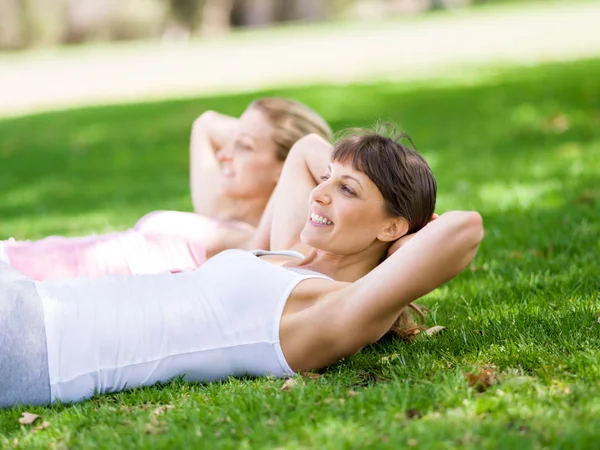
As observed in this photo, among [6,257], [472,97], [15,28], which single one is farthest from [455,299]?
[15,28]

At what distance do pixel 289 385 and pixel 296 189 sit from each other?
1.23 meters

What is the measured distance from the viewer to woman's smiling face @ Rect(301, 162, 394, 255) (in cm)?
329

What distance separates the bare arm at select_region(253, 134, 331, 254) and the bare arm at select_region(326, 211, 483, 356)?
998 mm

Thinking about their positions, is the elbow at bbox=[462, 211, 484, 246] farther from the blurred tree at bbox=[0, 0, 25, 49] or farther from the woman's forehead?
the blurred tree at bbox=[0, 0, 25, 49]

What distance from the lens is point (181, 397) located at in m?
3.16

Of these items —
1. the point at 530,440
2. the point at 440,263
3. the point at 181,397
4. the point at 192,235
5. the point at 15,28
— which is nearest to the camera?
the point at 530,440

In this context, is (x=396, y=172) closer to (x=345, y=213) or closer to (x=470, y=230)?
(x=345, y=213)

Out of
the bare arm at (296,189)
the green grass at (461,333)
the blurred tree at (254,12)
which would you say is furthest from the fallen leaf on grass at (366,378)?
the blurred tree at (254,12)

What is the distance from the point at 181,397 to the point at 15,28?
139 feet

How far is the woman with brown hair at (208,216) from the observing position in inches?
170

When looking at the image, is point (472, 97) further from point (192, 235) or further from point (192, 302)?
point (192, 302)

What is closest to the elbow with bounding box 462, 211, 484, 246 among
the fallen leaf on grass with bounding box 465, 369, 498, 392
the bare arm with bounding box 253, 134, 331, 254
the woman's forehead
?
the fallen leaf on grass with bounding box 465, 369, 498, 392

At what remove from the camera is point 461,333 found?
357 centimetres

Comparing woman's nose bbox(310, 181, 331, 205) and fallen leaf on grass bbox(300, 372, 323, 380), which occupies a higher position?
woman's nose bbox(310, 181, 331, 205)
